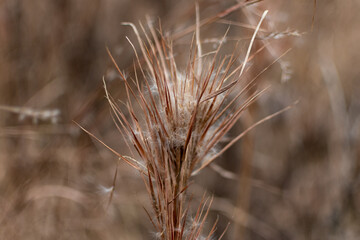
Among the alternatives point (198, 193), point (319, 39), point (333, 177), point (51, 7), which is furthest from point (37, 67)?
point (333, 177)

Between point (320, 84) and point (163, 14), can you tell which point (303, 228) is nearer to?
point (320, 84)

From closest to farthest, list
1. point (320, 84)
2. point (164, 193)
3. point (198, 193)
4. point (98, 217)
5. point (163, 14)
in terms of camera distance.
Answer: point (164, 193)
point (98, 217)
point (198, 193)
point (320, 84)
point (163, 14)

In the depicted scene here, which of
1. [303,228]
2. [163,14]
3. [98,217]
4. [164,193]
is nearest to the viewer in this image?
[164,193]

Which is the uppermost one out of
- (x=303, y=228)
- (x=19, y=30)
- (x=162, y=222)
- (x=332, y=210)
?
(x=162, y=222)

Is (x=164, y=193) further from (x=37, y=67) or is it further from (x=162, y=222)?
(x=37, y=67)

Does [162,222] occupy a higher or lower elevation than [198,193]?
higher

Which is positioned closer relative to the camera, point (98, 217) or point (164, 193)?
point (164, 193)
